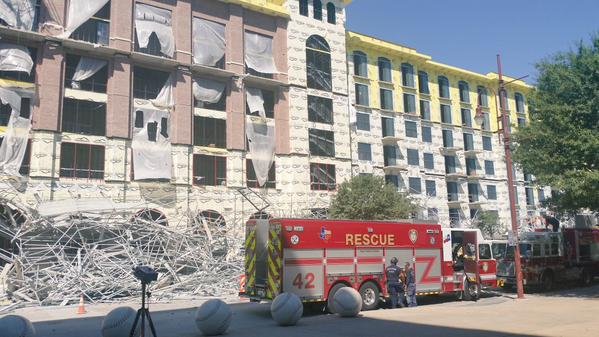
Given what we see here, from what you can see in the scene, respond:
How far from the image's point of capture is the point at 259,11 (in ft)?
130

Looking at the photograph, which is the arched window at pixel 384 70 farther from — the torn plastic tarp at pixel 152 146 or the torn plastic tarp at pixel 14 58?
the torn plastic tarp at pixel 14 58

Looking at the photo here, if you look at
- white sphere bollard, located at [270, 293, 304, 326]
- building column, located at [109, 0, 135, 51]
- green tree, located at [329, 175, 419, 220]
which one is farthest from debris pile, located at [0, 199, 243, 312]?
building column, located at [109, 0, 135, 51]

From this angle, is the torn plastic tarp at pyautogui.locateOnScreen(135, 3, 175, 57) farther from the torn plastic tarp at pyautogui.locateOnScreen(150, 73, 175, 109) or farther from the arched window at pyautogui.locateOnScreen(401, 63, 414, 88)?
the arched window at pyautogui.locateOnScreen(401, 63, 414, 88)

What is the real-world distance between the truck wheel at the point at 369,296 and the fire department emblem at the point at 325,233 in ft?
7.74

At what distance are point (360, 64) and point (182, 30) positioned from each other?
17.7 meters

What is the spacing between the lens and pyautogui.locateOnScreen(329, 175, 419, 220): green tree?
3272 cm

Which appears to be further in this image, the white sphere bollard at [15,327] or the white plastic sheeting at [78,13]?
the white plastic sheeting at [78,13]

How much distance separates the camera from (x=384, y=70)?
4822 cm

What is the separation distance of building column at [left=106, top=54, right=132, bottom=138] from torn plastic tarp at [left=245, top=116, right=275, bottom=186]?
8826mm

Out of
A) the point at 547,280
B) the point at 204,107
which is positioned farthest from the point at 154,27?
the point at 547,280

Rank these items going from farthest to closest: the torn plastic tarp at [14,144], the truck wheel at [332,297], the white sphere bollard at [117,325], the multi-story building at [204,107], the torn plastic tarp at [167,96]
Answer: the torn plastic tarp at [167,96] < the multi-story building at [204,107] < the torn plastic tarp at [14,144] < the truck wheel at [332,297] < the white sphere bollard at [117,325]

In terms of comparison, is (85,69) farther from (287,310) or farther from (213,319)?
(213,319)

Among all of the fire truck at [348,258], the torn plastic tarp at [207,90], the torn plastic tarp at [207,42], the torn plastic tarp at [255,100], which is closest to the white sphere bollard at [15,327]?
the fire truck at [348,258]

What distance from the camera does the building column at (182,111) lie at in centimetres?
3409
